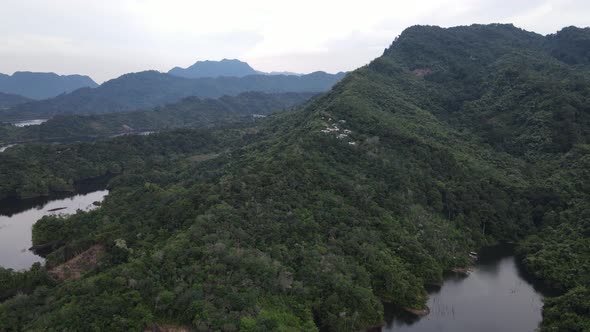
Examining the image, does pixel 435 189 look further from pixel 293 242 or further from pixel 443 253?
pixel 293 242

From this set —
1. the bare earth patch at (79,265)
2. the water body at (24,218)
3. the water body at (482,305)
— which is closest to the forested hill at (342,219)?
the bare earth patch at (79,265)

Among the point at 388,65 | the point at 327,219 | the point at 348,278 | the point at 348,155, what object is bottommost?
the point at 348,278

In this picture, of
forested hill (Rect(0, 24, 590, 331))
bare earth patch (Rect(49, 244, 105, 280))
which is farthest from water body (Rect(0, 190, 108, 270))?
bare earth patch (Rect(49, 244, 105, 280))

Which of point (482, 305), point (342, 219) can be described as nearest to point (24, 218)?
point (342, 219)

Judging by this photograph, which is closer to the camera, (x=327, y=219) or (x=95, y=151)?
(x=327, y=219)

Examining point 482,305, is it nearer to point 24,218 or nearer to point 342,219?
point 342,219

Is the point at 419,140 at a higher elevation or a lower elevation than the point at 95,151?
higher

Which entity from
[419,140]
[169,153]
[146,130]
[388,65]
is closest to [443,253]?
[419,140]
